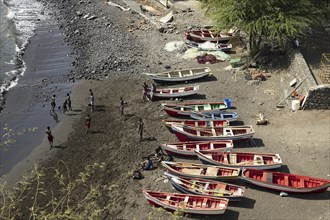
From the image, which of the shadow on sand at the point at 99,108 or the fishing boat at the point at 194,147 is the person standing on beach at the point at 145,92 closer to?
the shadow on sand at the point at 99,108

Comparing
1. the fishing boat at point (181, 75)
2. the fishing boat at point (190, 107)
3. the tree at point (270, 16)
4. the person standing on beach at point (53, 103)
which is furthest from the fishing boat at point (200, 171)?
the tree at point (270, 16)

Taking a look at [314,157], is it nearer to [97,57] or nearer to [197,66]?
[197,66]

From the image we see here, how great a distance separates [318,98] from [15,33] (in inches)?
1467

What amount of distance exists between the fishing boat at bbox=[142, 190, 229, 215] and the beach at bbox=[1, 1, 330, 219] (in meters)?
0.74

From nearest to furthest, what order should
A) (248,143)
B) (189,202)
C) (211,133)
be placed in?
(189,202) → (248,143) → (211,133)

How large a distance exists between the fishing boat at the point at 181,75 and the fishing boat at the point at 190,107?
13.6ft

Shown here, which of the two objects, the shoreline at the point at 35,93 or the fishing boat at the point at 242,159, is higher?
the fishing boat at the point at 242,159

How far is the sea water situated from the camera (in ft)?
124

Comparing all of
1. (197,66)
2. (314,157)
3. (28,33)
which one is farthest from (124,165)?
(28,33)

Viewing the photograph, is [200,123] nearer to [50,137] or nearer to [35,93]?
[50,137]

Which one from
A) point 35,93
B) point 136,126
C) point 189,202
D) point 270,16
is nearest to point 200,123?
point 136,126

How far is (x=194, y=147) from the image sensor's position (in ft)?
82.1

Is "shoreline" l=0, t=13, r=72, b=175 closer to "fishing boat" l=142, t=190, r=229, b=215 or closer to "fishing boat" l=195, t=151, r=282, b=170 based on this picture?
"fishing boat" l=142, t=190, r=229, b=215

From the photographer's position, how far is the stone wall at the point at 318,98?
27.2m
